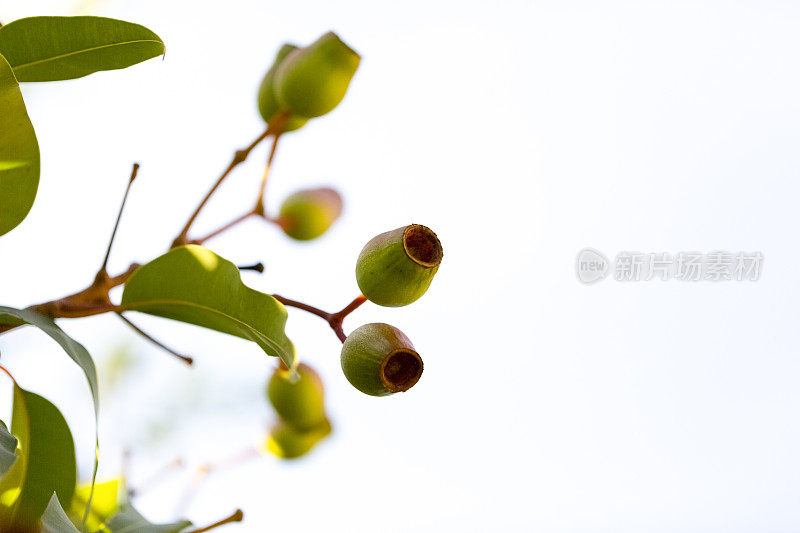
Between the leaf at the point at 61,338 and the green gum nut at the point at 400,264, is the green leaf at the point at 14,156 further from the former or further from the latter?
the green gum nut at the point at 400,264

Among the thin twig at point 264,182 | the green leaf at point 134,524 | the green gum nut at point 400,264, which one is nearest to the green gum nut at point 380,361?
the green gum nut at point 400,264

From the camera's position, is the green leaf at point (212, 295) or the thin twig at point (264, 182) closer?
the green leaf at point (212, 295)
